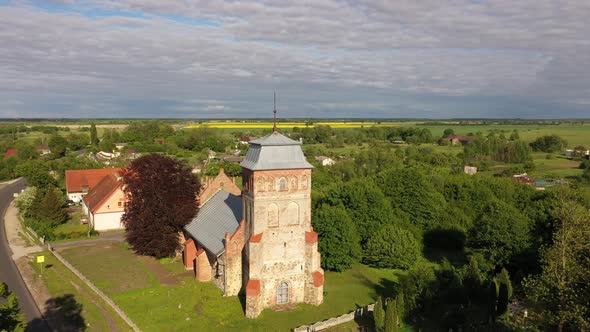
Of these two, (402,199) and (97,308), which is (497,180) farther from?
(97,308)

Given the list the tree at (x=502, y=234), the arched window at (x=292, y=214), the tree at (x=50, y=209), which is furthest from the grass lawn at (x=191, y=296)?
the tree at (x=50, y=209)

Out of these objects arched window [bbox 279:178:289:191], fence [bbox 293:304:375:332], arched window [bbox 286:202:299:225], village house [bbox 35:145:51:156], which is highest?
arched window [bbox 279:178:289:191]

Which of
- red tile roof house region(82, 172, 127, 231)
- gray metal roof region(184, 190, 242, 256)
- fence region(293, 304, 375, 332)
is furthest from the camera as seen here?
red tile roof house region(82, 172, 127, 231)

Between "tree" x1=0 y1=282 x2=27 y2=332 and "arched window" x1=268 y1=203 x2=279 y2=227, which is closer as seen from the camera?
"tree" x1=0 y1=282 x2=27 y2=332

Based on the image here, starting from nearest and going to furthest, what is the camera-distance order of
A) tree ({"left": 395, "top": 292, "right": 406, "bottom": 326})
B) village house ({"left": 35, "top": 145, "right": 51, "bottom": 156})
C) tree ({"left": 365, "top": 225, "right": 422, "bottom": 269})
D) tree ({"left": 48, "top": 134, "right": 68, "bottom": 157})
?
tree ({"left": 395, "top": 292, "right": 406, "bottom": 326}) → tree ({"left": 365, "top": 225, "right": 422, "bottom": 269}) → tree ({"left": 48, "top": 134, "right": 68, "bottom": 157}) → village house ({"left": 35, "top": 145, "right": 51, "bottom": 156})

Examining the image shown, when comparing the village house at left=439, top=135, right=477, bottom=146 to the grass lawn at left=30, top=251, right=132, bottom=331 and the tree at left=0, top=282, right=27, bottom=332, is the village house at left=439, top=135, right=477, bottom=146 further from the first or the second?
the tree at left=0, top=282, right=27, bottom=332

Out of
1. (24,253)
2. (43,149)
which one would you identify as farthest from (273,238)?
(43,149)

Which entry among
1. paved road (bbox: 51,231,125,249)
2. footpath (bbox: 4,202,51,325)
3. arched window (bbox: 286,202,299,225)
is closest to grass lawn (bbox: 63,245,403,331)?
footpath (bbox: 4,202,51,325)

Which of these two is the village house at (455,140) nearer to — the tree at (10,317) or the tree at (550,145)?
the tree at (550,145)
